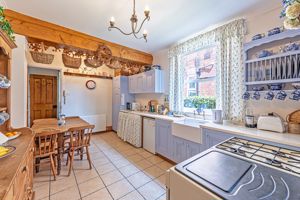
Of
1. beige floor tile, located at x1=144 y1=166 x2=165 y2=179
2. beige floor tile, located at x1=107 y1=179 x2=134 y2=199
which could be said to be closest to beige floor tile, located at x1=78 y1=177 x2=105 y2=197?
beige floor tile, located at x1=107 y1=179 x2=134 y2=199

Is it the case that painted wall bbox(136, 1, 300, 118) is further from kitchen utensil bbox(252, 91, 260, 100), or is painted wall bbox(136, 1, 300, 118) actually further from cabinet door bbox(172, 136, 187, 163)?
cabinet door bbox(172, 136, 187, 163)

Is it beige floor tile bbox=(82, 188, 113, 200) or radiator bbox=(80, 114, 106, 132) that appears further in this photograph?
radiator bbox=(80, 114, 106, 132)

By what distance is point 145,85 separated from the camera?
3.96 metres

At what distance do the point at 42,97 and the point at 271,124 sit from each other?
5.83 metres

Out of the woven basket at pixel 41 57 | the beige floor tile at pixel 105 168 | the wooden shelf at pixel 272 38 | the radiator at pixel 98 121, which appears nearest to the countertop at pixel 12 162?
the beige floor tile at pixel 105 168

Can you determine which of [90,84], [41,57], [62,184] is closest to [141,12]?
[62,184]

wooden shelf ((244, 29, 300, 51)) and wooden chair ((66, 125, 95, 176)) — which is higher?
wooden shelf ((244, 29, 300, 51))

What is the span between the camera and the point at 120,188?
1.98 metres

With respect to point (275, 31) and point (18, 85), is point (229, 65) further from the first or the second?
point (18, 85)

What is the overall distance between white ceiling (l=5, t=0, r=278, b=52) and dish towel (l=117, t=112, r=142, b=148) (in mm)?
2150

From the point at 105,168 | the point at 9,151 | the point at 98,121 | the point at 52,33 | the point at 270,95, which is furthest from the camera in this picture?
the point at 98,121

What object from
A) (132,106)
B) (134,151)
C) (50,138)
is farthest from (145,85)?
(50,138)

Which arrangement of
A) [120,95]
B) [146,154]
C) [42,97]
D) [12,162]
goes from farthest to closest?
[120,95] → [42,97] → [146,154] → [12,162]

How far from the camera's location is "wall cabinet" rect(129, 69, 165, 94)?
3648 mm
